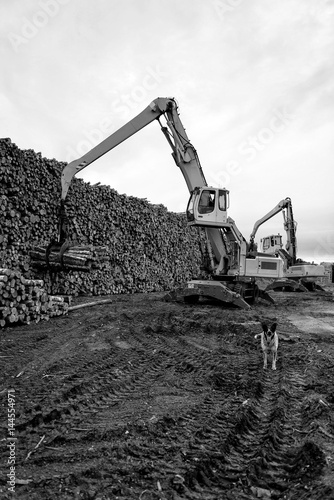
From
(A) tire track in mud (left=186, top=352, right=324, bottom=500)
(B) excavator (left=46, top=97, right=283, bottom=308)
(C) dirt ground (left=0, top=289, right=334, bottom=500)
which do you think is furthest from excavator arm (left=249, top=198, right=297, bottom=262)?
(A) tire track in mud (left=186, top=352, right=324, bottom=500)

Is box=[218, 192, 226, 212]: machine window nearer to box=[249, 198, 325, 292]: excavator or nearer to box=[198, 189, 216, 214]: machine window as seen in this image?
box=[198, 189, 216, 214]: machine window

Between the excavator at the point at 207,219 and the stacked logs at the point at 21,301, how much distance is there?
8.53 ft

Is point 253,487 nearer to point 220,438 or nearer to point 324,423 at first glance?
point 220,438

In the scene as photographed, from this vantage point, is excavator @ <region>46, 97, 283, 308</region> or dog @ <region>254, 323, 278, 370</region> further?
excavator @ <region>46, 97, 283, 308</region>

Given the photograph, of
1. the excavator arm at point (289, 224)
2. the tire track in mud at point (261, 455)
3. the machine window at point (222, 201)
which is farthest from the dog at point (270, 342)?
the excavator arm at point (289, 224)

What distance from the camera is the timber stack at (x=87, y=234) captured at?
1005 cm

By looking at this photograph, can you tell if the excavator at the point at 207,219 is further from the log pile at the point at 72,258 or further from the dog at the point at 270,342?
the dog at the point at 270,342

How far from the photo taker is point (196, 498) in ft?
7.43

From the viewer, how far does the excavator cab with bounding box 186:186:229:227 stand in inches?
415

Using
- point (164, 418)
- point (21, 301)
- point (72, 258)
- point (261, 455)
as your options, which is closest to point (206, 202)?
point (72, 258)

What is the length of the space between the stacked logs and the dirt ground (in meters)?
0.56

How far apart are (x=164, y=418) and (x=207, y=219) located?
7.72 m

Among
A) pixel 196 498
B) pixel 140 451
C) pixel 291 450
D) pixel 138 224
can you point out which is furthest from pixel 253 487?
pixel 138 224

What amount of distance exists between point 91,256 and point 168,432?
723cm
